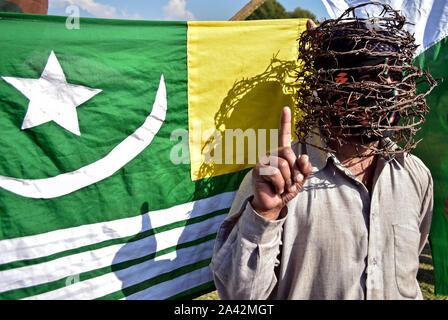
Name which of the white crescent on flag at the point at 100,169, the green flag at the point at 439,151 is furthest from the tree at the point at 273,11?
the white crescent on flag at the point at 100,169

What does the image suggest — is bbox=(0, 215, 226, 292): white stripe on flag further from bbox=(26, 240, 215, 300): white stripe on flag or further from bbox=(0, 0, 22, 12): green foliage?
bbox=(0, 0, 22, 12): green foliage

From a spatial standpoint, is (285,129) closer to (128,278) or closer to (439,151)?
(128,278)

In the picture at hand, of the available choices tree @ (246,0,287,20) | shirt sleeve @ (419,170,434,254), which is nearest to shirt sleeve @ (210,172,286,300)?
shirt sleeve @ (419,170,434,254)

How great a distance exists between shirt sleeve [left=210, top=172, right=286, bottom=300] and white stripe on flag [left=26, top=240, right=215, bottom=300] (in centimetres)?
85

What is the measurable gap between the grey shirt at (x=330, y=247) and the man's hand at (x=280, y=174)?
0.14m

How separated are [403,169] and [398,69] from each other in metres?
0.59

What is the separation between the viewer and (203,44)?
93.1 inches

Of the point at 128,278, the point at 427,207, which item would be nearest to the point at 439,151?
the point at 427,207

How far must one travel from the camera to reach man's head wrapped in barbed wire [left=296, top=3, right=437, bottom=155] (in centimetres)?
163

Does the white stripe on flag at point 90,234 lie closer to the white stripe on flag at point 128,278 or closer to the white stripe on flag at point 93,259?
the white stripe on flag at point 93,259

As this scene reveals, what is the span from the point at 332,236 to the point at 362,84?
2.69 feet

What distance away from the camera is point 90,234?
207cm

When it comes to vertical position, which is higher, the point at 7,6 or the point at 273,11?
the point at 273,11
